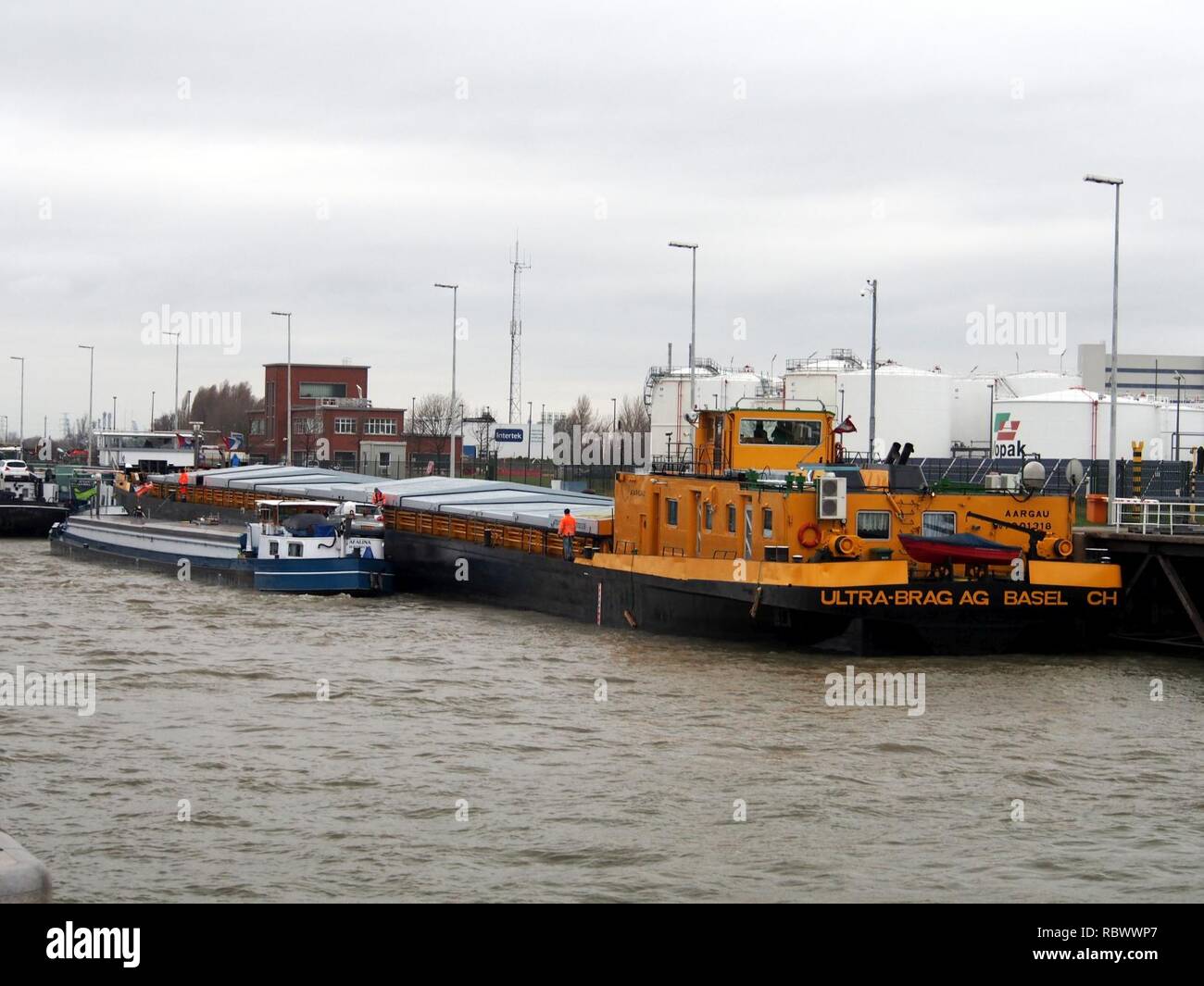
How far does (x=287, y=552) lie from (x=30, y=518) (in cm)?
2545

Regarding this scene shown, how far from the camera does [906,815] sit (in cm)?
1544

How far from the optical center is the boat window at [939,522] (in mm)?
26453

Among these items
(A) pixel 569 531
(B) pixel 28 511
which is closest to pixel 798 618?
(A) pixel 569 531

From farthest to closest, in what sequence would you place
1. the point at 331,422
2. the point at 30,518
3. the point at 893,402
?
the point at 331,422, the point at 893,402, the point at 30,518

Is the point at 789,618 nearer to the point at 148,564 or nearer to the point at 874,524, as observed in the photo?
the point at 874,524

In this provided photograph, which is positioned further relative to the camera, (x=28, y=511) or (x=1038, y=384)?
(x=1038, y=384)

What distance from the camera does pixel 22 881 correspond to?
9.24 m

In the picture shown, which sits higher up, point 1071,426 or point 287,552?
point 1071,426

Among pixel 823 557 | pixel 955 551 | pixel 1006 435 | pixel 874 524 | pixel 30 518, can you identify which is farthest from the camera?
pixel 1006 435

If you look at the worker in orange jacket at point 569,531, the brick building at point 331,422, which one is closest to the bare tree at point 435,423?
the brick building at point 331,422

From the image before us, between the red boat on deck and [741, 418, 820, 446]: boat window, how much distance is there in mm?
5429

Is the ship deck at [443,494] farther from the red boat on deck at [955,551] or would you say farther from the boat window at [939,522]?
the red boat on deck at [955,551]
